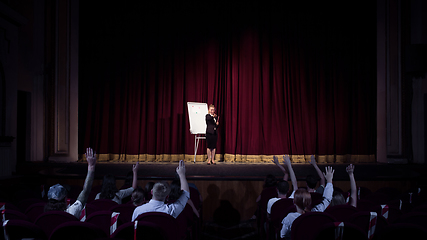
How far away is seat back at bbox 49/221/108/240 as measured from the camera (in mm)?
1753

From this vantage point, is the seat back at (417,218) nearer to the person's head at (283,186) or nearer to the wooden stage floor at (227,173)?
the person's head at (283,186)

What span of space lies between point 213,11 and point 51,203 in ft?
24.5

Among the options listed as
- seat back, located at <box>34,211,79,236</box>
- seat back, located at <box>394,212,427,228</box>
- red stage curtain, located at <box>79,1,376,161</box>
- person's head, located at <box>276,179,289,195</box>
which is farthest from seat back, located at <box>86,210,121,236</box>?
red stage curtain, located at <box>79,1,376,161</box>

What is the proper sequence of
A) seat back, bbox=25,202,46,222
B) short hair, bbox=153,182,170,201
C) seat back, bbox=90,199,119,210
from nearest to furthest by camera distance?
short hair, bbox=153,182,170,201
seat back, bbox=25,202,46,222
seat back, bbox=90,199,119,210

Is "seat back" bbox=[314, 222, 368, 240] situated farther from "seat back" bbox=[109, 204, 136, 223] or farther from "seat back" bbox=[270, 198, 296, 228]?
"seat back" bbox=[109, 204, 136, 223]

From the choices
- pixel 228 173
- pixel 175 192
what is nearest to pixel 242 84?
pixel 228 173

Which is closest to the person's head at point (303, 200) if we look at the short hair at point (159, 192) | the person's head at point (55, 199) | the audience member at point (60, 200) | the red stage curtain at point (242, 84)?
the short hair at point (159, 192)

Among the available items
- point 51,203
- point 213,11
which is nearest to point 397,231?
point 51,203

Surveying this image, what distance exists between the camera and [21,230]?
182 cm

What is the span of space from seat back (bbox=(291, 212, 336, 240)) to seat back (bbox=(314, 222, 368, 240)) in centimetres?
19

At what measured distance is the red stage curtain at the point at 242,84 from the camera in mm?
8312

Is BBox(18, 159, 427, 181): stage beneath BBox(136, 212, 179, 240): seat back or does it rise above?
beneath

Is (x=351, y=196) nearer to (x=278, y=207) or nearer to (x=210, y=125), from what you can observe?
(x=278, y=207)

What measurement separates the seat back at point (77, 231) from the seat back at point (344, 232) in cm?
135
